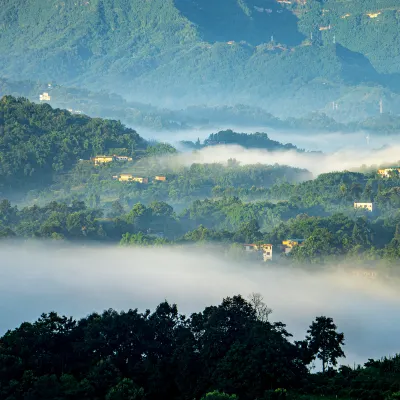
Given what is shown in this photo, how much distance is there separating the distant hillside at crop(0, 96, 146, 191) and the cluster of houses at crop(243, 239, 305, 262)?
31.6 meters

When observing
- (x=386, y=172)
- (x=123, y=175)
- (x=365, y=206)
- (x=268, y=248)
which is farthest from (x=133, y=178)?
(x=268, y=248)

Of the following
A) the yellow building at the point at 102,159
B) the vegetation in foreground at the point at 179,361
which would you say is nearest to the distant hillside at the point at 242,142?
the yellow building at the point at 102,159

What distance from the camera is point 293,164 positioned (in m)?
145

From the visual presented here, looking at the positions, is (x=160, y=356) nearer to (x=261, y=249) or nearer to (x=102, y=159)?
(x=261, y=249)

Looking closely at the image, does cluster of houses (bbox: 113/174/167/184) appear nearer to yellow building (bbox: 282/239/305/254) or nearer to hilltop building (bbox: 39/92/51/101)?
yellow building (bbox: 282/239/305/254)

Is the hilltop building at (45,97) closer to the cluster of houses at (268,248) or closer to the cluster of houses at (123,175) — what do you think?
the cluster of houses at (123,175)

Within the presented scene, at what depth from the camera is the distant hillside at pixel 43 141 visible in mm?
117875

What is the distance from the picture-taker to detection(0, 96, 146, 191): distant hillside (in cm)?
11788

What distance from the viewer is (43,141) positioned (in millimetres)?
121500

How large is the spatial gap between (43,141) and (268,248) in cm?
3691

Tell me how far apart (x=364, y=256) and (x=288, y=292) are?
11.4m

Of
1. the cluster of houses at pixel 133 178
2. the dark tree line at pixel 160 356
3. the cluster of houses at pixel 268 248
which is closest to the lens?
the dark tree line at pixel 160 356

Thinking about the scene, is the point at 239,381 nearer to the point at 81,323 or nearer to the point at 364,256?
the point at 81,323

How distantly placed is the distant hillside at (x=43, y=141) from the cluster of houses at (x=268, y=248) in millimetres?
31587
